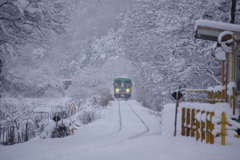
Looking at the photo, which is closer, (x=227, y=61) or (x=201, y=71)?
(x=227, y=61)

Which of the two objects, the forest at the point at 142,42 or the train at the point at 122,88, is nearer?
the forest at the point at 142,42

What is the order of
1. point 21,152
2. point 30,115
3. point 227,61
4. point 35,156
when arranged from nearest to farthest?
point 35,156
point 21,152
point 227,61
point 30,115

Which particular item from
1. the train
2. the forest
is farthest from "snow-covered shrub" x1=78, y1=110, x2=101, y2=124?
the train

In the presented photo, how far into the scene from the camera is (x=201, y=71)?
1197 cm

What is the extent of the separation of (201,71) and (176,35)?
2.72 m

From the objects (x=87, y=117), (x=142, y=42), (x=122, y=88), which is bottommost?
(x=87, y=117)

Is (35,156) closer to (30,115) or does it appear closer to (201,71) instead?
(30,115)

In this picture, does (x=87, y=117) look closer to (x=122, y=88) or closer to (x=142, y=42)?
(x=142, y=42)

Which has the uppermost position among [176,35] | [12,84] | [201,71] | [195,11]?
[195,11]

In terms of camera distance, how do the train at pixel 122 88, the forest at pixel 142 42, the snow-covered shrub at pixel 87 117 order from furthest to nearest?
1. the train at pixel 122 88
2. the snow-covered shrub at pixel 87 117
3. the forest at pixel 142 42

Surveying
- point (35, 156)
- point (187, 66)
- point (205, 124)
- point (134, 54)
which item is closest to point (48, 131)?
point (35, 156)

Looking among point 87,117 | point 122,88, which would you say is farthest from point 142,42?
point 122,88

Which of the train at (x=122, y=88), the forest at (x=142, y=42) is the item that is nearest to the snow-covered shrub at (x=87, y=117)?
the forest at (x=142, y=42)

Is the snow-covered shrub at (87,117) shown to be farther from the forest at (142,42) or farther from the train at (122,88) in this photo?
the train at (122,88)
